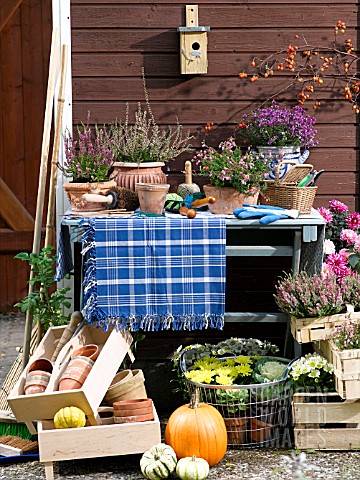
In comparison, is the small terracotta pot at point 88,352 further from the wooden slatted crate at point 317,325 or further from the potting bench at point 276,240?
the wooden slatted crate at point 317,325

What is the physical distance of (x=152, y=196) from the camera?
13.1 feet

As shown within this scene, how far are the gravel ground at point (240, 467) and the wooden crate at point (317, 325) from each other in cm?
52

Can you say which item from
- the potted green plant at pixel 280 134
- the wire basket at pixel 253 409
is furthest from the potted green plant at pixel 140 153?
the wire basket at pixel 253 409

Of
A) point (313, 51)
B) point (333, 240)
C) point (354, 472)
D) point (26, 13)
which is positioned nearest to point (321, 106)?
point (313, 51)

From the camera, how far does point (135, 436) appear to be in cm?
358

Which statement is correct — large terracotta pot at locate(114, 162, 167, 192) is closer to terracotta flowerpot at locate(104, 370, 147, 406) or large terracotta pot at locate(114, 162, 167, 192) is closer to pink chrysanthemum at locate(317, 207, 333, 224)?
pink chrysanthemum at locate(317, 207, 333, 224)

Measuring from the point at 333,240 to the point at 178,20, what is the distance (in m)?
1.47

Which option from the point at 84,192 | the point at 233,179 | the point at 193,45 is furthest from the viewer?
the point at 193,45

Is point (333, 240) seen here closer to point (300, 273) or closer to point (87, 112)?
point (300, 273)

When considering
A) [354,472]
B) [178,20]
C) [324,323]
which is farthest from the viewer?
[178,20]

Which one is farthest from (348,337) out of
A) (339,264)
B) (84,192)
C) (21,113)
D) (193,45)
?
(21,113)

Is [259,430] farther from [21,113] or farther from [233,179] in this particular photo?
[21,113]

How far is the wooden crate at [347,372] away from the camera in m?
3.63

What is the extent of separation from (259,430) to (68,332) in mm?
1018
